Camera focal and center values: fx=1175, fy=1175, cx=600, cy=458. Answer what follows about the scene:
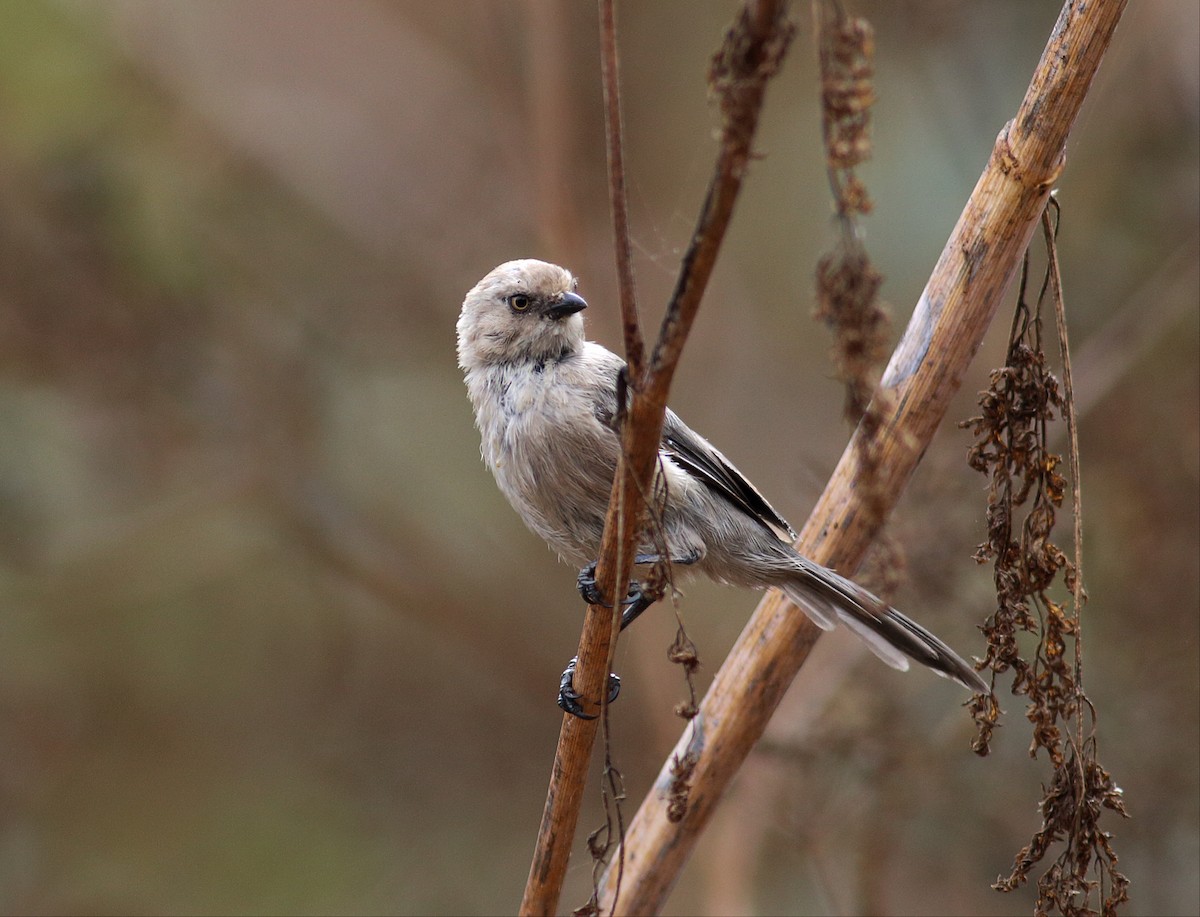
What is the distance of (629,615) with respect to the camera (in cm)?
346

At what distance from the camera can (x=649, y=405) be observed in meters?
1.85

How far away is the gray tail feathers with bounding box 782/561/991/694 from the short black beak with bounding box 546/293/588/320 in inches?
48.0

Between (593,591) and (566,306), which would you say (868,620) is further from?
(566,306)

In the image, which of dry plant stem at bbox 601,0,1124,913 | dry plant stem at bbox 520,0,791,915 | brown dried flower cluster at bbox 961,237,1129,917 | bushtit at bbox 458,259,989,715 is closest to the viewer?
dry plant stem at bbox 520,0,791,915

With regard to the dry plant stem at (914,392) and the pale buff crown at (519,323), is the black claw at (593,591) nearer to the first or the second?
the dry plant stem at (914,392)

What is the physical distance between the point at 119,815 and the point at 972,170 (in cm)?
590

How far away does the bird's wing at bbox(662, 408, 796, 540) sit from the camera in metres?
3.85

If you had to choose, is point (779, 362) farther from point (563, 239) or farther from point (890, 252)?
point (563, 239)

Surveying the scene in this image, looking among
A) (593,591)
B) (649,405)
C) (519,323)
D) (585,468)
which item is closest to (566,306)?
(519,323)

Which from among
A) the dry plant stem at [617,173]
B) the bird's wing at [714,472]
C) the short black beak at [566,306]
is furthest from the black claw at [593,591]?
the short black beak at [566,306]

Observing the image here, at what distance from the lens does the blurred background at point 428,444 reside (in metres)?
5.28

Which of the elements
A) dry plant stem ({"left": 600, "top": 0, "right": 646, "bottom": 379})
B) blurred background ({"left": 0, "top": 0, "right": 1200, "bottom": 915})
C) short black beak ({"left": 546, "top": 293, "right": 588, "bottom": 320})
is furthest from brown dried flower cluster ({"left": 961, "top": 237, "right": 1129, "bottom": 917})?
blurred background ({"left": 0, "top": 0, "right": 1200, "bottom": 915})

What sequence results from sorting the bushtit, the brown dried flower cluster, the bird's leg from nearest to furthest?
the brown dried flower cluster → the bird's leg → the bushtit

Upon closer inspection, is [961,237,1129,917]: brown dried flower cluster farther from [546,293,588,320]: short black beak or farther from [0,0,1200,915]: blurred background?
[0,0,1200,915]: blurred background
